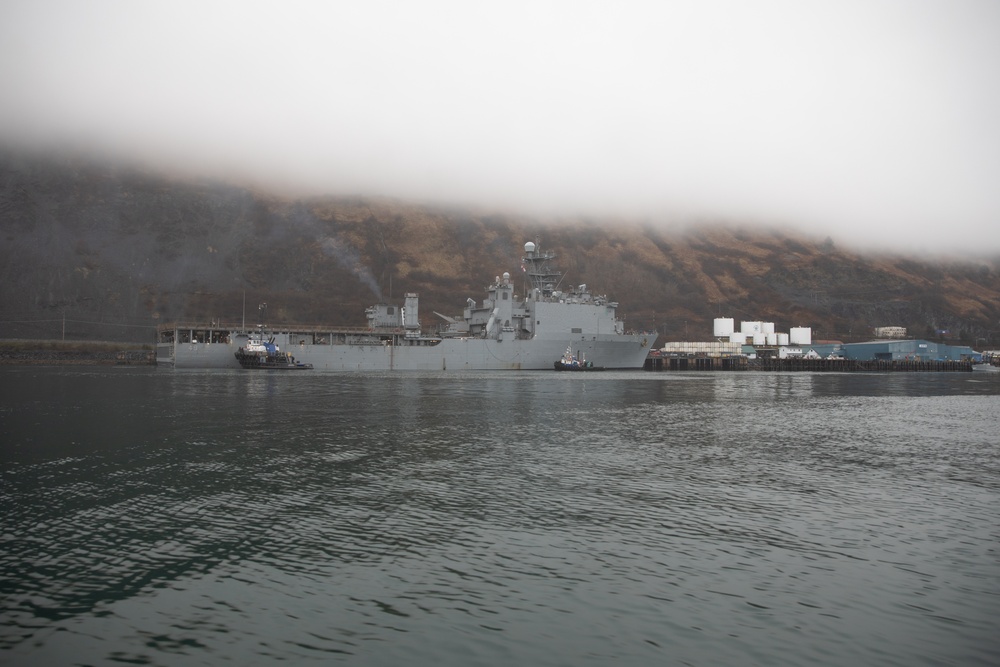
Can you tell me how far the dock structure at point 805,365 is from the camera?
9381cm

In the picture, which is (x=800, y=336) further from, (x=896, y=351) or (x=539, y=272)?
(x=539, y=272)

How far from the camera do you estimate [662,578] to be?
786 cm

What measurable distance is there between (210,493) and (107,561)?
384cm

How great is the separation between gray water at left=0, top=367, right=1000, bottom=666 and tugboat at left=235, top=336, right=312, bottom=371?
4498 centimetres

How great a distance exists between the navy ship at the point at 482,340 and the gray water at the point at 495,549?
4754 cm

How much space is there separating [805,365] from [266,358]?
81016 mm

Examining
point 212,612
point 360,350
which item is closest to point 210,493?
point 212,612

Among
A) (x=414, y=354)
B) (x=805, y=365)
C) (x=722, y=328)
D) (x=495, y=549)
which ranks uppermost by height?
(x=722, y=328)

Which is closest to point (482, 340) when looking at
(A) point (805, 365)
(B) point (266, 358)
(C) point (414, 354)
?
(C) point (414, 354)

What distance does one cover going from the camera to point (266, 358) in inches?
2525

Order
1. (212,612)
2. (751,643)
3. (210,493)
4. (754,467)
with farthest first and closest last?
(754,467) < (210,493) < (212,612) < (751,643)

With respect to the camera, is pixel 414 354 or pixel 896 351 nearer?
pixel 414 354

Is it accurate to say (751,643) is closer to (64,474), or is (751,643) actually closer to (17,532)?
(17,532)

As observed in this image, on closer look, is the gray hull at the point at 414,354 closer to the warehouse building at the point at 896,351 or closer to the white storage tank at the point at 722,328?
the white storage tank at the point at 722,328
